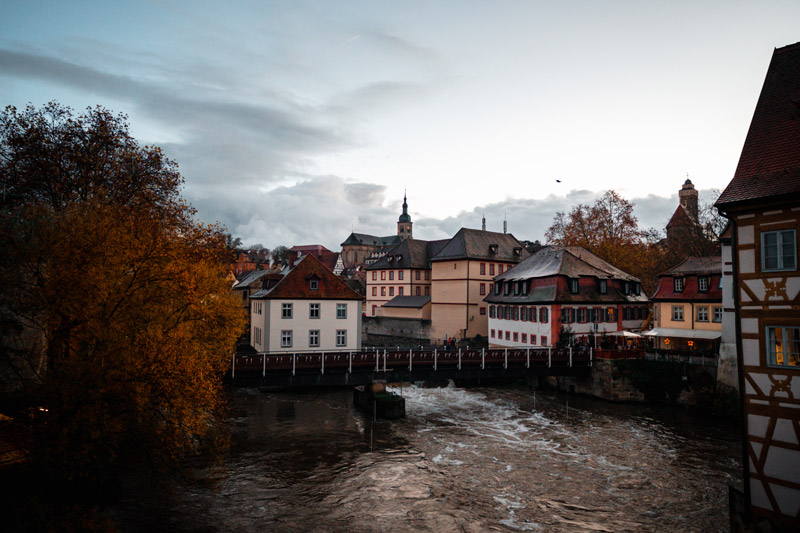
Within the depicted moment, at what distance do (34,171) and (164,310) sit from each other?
10.3 meters

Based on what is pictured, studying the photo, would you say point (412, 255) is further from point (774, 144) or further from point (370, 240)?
point (370, 240)

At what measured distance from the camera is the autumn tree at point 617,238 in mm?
53344

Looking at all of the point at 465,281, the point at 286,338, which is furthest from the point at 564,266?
the point at 286,338

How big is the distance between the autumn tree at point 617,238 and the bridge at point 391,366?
23.5 metres

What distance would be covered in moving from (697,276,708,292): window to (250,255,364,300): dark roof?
24478mm

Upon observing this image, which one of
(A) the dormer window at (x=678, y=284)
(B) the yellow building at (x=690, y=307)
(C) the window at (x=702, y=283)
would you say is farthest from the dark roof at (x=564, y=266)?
(C) the window at (x=702, y=283)

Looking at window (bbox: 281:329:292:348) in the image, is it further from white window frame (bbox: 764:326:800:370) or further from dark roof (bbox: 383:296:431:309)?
white window frame (bbox: 764:326:800:370)

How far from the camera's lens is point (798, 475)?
12.0 meters

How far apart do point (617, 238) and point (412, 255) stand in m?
26.4

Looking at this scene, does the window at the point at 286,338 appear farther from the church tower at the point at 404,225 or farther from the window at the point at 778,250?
the church tower at the point at 404,225

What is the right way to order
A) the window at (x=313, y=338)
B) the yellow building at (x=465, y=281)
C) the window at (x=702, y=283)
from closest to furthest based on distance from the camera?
1. the window at (x=702, y=283)
2. the window at (x=313, y=338)
3. the yellow building at (x=465, y=281)

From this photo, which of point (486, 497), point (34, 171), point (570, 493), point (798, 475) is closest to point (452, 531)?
point (486, 497)

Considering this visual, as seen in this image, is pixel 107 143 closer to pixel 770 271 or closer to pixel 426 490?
pixel 426 490

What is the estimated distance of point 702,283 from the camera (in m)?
34.2
